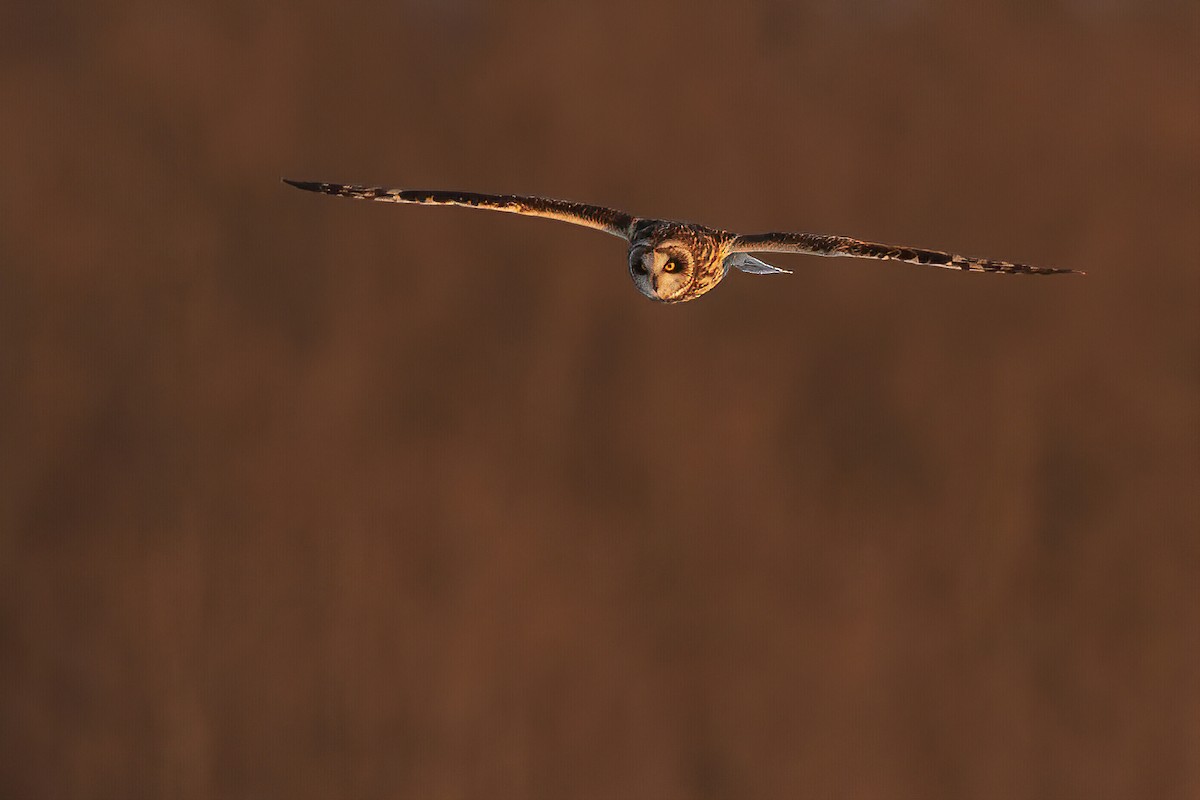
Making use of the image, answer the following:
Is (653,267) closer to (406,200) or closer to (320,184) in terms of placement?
(406,200)

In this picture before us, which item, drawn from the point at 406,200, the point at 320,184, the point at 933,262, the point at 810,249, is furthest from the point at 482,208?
the point at 933,262

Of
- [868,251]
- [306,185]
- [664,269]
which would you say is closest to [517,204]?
→ [664,269]

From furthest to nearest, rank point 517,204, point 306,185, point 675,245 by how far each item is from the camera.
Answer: point 306,185, point 517,204, point 675,245

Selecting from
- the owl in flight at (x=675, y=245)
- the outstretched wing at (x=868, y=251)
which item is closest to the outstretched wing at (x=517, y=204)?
the owl in flight at (x=675, y=245)

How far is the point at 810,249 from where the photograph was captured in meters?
31.0

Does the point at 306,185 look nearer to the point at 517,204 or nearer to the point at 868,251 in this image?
the point at 517,204

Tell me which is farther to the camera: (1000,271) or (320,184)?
(320,184)

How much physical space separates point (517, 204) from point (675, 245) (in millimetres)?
3618

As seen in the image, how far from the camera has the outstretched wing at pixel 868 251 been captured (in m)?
30.0

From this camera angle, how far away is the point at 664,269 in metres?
30.8

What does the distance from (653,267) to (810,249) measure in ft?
9.79

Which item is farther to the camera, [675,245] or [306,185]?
[306,185]

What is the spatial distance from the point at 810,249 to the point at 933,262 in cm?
236

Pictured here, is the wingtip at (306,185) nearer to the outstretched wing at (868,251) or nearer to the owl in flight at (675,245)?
the owl in flight at (675,245)
